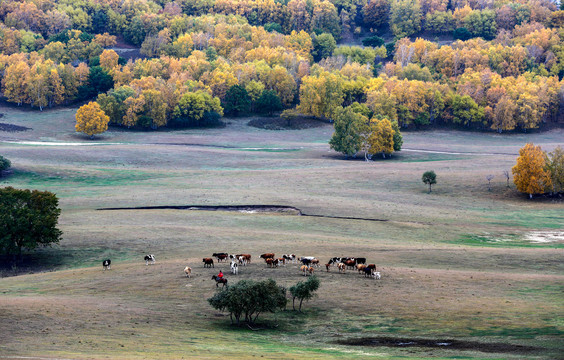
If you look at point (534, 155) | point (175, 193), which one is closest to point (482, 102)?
point (534, 155)

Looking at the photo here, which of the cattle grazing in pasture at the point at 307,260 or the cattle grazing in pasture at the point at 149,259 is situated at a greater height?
the cattle grazing in pasture at the point at 307,260

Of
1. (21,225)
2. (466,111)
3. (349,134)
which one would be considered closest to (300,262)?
(21,225)

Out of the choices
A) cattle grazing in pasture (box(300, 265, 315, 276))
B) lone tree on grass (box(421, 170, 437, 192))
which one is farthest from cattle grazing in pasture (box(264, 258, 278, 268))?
lone tree on grass (box(421, 170, 437, 192))

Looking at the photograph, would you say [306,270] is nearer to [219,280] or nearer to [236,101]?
[219,280]

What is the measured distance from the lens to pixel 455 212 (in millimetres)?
79125

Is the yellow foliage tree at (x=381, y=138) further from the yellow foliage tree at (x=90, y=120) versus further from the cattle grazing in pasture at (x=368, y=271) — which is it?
the cattle grazing in pasture at (x=368, y=271)

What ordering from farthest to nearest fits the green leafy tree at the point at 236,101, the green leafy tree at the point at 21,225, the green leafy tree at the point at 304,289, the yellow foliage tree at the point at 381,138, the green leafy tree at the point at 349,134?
the green leafy tree at the point at 236,101 → the yellow foliage tree at the point at 381,138 → the green leafy tree at the point at 349,134 → the green leafy tree at the point at 21,225 → the green leafy tree at the point at 304,289

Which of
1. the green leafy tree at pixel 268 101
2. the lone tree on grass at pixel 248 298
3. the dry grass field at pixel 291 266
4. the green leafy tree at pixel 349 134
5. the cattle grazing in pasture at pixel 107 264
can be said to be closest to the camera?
the dry grass field at pixel 291 266

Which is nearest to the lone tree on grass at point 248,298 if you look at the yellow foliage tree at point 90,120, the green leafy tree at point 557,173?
the green leafy tree at point 557,173

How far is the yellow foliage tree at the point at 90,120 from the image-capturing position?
474 ft

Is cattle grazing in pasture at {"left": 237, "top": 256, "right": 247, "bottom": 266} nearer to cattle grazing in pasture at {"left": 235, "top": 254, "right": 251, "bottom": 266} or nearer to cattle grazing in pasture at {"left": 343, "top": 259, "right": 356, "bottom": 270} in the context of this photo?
cattle grazing in pasture at {"left": 235, "top": 254, "right": 251, "bottom": 266}

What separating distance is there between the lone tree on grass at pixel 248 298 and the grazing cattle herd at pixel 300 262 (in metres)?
8.42

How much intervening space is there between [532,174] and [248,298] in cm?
6654

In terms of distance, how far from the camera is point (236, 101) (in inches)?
7200
